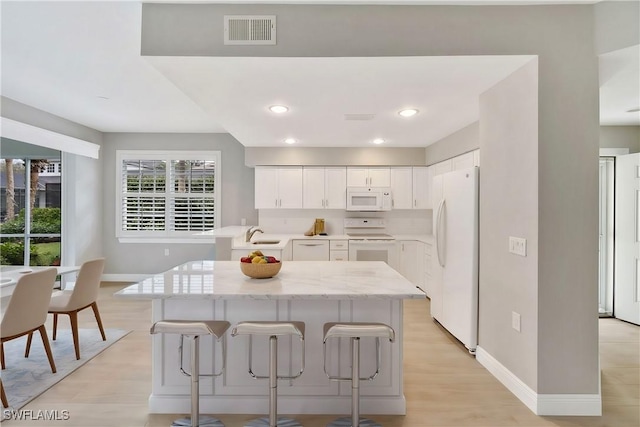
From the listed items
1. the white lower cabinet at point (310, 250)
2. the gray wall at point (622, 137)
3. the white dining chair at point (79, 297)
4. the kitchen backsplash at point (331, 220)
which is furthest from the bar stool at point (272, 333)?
the gray wall at point (622, 137)

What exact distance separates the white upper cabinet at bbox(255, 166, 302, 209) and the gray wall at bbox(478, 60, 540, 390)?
3.17 metres

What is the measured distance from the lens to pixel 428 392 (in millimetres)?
2488

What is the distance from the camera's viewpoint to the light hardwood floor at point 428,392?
7.07 ft

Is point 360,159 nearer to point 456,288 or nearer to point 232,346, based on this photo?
point 456,288

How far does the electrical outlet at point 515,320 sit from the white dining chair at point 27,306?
343cm

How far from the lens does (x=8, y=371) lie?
2.72 metres

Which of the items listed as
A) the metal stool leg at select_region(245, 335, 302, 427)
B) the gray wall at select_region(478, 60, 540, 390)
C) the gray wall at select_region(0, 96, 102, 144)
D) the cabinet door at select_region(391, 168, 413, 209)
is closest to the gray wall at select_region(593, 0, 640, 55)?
the gray wall at select_region(478, 60, 540, 390)

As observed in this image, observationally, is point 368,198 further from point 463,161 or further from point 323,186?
point 463,161

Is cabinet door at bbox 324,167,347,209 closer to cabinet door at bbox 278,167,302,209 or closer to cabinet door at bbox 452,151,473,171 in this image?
cabinet door at bbox 278,167,302,209

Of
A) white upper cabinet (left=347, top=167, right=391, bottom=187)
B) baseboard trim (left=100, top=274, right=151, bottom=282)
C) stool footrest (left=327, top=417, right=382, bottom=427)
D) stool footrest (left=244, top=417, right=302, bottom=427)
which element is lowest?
stool footrest (left=244, top=417, right=302, bottom=427)

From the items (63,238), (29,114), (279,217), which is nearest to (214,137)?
(279,217)

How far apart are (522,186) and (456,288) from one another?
1.30 m

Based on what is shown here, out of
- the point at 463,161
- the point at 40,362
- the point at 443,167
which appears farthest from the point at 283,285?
the point at 443,167

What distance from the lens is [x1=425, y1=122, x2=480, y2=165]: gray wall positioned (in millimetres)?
3820
